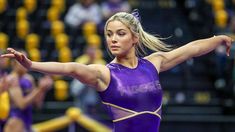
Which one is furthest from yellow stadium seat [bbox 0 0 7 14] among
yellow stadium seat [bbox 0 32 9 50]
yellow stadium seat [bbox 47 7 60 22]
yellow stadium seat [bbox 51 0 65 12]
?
yellow stadium seat [bbox 51 0 65 12]

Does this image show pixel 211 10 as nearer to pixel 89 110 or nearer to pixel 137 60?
pixel 89 110

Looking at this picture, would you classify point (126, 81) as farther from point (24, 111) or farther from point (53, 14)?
point (53, 14)

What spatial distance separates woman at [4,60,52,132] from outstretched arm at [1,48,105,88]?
3108 millimetres

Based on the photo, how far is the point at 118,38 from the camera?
5.24 meters

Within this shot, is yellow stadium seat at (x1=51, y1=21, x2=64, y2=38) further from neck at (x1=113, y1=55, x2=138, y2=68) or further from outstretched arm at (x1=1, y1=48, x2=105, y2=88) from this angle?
outstretched arm at (x1=1, y1=48, x2=105, y2=88)

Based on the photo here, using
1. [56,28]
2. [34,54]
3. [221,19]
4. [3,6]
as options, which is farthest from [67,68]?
[221,19]

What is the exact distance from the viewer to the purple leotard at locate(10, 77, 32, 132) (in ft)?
27.9

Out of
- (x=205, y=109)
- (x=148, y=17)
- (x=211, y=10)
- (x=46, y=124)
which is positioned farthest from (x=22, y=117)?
(x=211, y=10)

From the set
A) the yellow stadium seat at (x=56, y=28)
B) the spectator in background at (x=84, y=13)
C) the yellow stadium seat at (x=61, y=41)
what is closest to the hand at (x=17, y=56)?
the yellow stadium seat at (x=61, y=41)

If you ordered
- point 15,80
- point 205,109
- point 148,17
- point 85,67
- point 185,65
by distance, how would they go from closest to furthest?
point 85,67, point 15,80, point 205,109, point 185,65, point 148,17

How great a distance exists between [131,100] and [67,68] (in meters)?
0.67

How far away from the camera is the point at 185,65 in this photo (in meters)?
12.7

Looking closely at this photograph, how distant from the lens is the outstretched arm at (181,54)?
5.71 meters

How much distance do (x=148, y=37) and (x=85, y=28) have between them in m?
7.59
